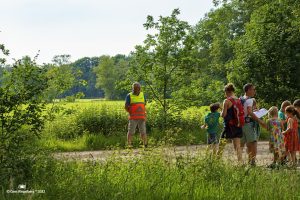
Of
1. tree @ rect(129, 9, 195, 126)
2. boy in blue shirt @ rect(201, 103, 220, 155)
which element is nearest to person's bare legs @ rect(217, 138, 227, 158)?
boy in blue shirt @ rect(201, 103, 220, 155)

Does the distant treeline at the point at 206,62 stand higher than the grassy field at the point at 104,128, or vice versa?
the distant treeline at the point at 206,62

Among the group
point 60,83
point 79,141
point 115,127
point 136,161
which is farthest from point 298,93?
point 136,161

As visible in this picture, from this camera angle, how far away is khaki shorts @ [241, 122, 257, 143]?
421 inches

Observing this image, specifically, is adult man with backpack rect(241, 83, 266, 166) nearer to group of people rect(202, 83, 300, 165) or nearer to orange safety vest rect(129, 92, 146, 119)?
group of people rect(202, 83, 300, 165)

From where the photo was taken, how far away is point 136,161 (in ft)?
27.0

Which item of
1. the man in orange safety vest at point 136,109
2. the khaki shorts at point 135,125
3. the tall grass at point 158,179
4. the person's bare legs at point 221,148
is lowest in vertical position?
the tall grass at point 158,179

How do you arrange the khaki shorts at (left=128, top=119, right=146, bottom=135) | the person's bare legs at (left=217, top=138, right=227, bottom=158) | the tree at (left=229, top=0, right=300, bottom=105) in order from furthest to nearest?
the tree at (left=229, top=0, right=300, bottom=105) < the khaki shorts at (left=128, top=119, right=146, bottom=135) < the person's bare legs at (left=217, top=138, right=227, bottom=158)

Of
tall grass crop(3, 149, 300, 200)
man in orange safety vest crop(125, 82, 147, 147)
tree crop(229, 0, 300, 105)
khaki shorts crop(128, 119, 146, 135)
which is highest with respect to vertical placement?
tree crop(229, 0, 300, 105)

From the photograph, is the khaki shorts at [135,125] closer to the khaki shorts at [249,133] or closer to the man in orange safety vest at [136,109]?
the man in orange safety vest at [136,109]

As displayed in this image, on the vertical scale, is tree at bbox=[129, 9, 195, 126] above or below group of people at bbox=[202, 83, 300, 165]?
above

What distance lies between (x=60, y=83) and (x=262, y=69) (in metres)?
10.8

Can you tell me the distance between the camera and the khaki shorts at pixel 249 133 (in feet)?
35.1

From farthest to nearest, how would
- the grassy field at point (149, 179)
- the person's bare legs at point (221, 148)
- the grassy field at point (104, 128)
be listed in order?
the grassy field at point (104, 128), the person's bare legs at point (221, 148), the grassy field at point (149, 179)

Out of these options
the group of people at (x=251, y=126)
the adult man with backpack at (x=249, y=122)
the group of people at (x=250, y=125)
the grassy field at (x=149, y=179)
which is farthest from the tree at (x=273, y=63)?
the grassy field at (x=149, y=179)
